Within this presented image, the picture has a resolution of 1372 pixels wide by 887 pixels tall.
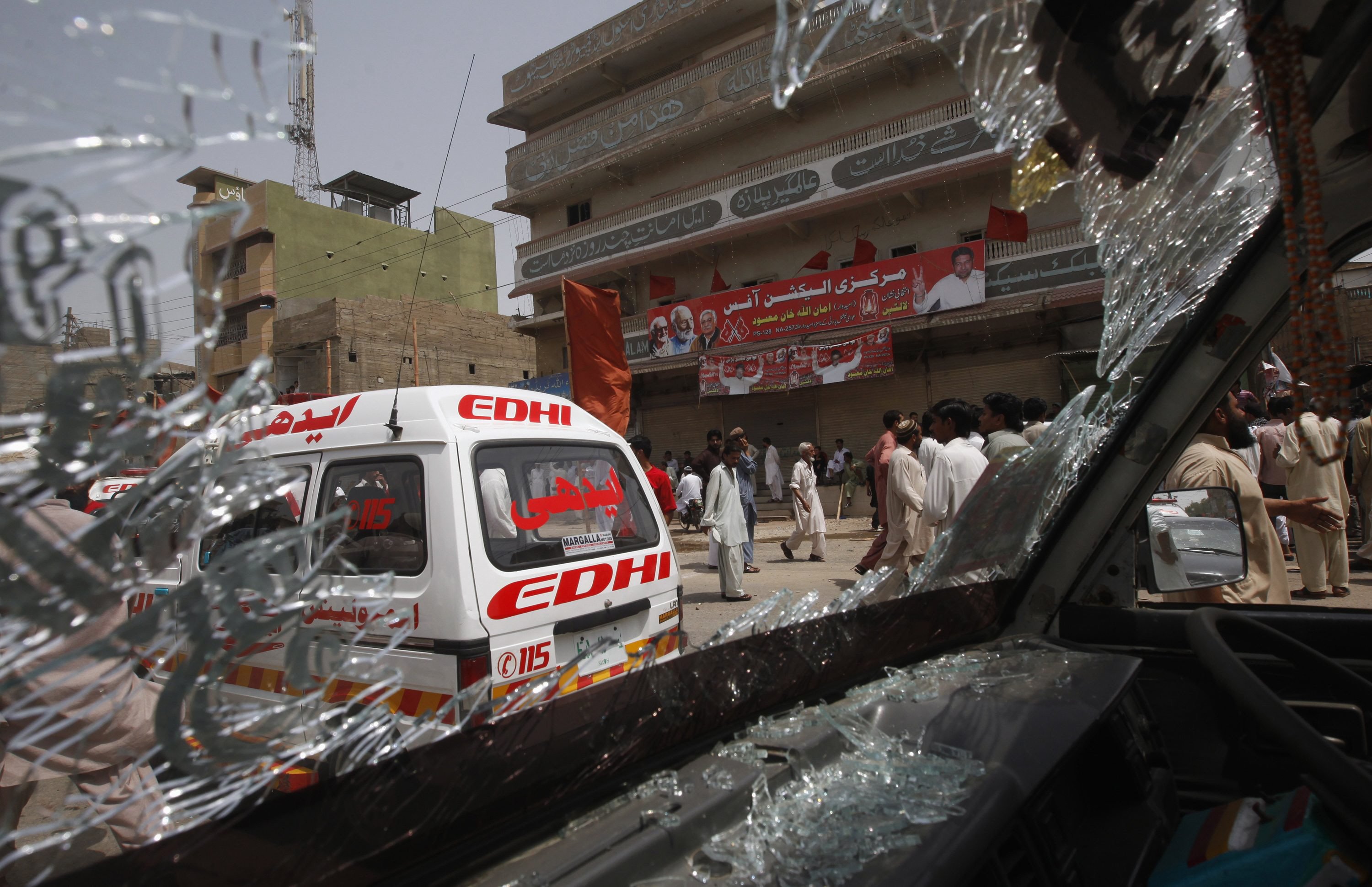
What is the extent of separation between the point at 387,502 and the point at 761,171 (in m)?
15.7

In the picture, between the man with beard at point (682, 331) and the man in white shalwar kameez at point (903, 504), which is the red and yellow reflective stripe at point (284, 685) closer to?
the man in white shalwar kameez at point (903, 504)

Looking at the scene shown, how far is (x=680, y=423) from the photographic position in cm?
2055

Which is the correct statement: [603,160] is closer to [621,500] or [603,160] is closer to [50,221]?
[621,500]

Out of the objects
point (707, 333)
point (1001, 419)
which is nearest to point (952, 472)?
point (1001, 419)

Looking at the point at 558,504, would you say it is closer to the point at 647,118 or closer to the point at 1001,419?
the point at 1001,419

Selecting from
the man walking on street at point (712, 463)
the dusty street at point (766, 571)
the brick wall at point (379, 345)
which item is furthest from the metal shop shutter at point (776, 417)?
the man walking on street at point (712, 463)

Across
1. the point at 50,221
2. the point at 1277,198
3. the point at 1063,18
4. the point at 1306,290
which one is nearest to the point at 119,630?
the point at 50,221

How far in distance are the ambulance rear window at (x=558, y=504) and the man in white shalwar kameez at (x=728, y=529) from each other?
2.86m

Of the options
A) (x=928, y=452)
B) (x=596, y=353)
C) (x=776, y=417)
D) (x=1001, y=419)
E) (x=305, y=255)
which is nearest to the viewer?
(x=305, y=255)

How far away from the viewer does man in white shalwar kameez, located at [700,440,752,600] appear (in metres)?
6.32

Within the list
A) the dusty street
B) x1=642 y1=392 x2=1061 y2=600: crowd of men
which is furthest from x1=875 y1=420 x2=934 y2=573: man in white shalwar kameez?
the dusty street

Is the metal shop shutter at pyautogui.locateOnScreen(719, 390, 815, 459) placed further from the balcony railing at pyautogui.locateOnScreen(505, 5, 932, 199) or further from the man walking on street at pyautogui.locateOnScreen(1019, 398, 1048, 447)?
the man walking on street at pyautogui.locateOnScreen(1019, 398, 1048, 447)

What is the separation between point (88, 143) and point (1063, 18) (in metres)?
1.05

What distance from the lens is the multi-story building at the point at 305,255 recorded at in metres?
0.69
